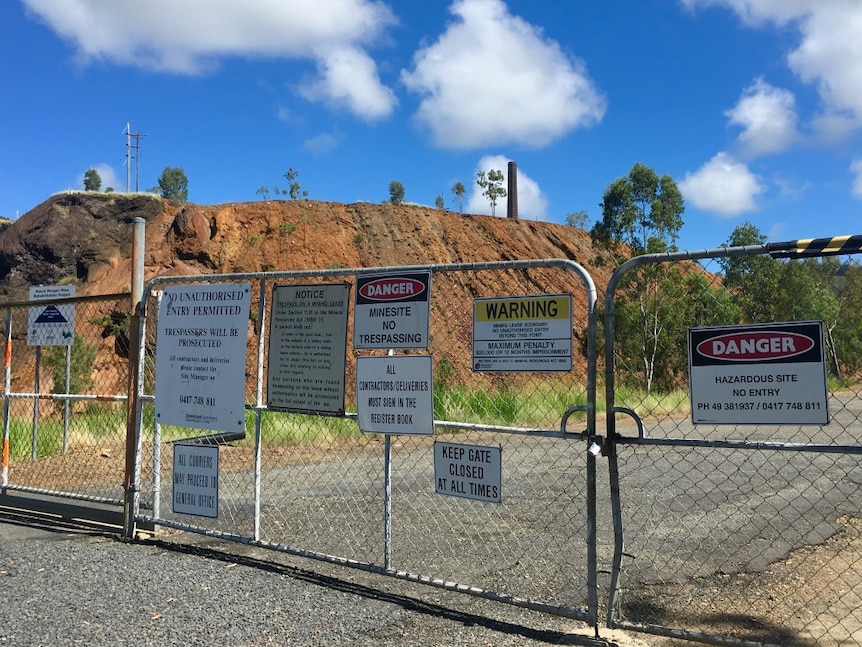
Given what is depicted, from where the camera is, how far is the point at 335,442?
552 inches

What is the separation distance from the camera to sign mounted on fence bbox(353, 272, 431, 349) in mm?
5060

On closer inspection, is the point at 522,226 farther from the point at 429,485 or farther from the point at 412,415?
the point at 412,415

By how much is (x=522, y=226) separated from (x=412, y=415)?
4569 cm

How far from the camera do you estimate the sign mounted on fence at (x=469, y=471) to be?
466 cm

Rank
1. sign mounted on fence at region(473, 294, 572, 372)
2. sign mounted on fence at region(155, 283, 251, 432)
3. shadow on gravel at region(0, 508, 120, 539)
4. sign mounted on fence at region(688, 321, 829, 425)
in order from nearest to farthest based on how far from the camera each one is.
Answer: sign mounted on fence at region(688, 321, 829, 425)
sign mounted on fence at region(473, 294, 572, 372)
sign mounted on fence at region(155, 283, 251, 432)
shadow on gravel at region(0, 508, 120, 539)

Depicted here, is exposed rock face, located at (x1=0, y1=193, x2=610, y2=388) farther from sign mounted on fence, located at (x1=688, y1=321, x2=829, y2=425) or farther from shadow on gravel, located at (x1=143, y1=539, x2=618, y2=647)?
sign mounted on fence, located at (x1=688, y1=321, x2=829, y2=425)

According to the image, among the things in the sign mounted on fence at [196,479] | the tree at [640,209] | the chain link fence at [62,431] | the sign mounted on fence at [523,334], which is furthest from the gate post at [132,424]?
the tree at [640,209]

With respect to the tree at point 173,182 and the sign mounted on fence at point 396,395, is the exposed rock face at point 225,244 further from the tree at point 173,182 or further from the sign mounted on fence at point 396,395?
the sign mounted on fence at point 396,395

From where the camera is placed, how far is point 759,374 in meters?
3.86

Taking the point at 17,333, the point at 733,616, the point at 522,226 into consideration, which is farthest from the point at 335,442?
the point at 522,226

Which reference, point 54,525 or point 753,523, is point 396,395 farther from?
point 753,523

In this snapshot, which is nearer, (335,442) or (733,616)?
(733,616)

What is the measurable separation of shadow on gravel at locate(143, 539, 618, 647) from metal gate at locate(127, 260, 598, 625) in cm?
14

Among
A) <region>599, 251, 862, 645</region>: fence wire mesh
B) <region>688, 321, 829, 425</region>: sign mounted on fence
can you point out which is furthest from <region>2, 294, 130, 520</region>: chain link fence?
<region>688, 321, 829, 425</region>: sign mounted on fence
